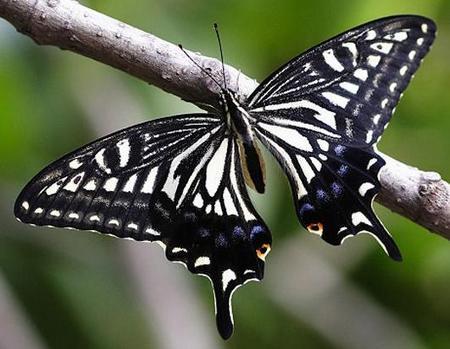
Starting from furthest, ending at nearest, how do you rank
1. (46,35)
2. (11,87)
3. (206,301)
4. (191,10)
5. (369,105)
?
(206,301), (191,10), (11,87), (369,105), (46,35)

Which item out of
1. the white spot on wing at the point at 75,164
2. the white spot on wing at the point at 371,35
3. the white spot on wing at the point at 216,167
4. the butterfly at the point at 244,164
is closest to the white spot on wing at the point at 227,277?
the butterfly at the point at 244,164

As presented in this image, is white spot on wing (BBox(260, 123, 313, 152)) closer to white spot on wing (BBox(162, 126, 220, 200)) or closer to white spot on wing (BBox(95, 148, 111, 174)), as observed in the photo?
white spot on wing (BBox(162, 126, 220, 200))

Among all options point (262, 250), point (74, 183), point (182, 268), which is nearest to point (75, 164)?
point (74, 183)

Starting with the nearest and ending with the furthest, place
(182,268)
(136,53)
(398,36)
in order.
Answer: (136,53) < (398,36) < (182,268)

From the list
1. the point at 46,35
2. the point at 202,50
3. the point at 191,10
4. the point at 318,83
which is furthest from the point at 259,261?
the point at 191,10

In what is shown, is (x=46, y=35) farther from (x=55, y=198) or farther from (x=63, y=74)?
(x=63, y=74)

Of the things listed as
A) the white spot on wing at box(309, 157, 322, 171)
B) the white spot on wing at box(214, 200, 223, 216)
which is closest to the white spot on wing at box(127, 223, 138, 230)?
the white spot on wing at box(214, 200, 223, 216)

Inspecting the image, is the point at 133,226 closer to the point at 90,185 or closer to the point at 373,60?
the point at 90,185
